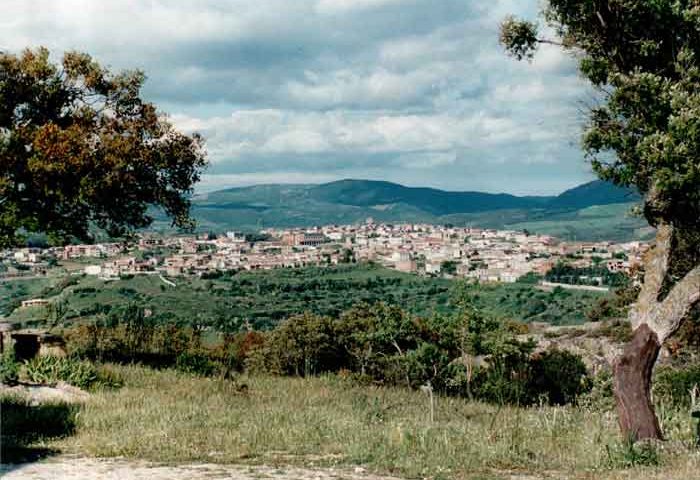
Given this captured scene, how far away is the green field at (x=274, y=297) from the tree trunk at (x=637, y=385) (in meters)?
31.1

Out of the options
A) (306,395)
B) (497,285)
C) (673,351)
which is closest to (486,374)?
(306,395)

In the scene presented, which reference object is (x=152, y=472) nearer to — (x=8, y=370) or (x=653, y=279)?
(x=8, y=370)

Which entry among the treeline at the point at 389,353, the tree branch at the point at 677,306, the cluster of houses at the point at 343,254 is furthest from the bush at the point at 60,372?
the cluster of houses at the point at 343,254

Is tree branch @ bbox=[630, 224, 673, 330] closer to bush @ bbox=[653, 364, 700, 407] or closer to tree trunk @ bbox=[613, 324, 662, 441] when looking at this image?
tree trunk @ bbox=[613, 324, 662, 441]

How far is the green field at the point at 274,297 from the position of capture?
167ft

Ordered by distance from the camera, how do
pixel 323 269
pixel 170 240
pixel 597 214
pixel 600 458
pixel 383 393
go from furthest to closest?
pixel 597 214, pixel 170 240, pixel 323 269, pixel 383 393, pixel 600 458

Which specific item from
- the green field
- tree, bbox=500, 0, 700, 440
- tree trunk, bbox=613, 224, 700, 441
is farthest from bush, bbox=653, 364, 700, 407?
the green field

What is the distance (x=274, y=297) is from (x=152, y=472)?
5852 cm

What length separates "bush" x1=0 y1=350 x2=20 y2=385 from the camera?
14.5 meters

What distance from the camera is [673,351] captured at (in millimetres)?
24531

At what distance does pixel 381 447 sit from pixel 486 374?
10118mm

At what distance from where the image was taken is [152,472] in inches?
368

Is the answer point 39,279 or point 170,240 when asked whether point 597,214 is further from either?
point 39,279

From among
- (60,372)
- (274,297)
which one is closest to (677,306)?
(60,372)
